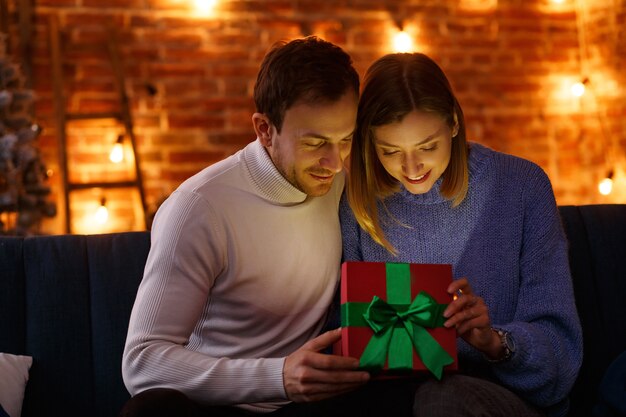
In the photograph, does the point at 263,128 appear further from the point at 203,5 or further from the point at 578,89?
the point at 578,89

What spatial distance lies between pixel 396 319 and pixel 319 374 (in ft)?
0.54

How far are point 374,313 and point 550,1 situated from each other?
3.66m

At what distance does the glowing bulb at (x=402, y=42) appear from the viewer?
4.46 metres

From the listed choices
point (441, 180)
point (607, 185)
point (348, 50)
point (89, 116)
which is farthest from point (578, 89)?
point (441, 180)

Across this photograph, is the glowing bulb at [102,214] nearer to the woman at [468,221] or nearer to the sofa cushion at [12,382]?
the sofa cushion at [12,382]

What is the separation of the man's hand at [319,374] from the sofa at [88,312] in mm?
698

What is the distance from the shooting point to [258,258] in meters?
1.78

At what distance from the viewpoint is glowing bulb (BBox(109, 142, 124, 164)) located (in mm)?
4023

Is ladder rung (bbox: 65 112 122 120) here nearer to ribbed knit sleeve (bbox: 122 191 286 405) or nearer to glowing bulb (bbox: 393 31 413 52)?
glowing bulb (bbox: 393 31 413 52)

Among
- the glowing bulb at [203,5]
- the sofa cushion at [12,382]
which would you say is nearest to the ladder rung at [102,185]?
the glowing bulb at [203,5]

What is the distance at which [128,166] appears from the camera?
4078 mm

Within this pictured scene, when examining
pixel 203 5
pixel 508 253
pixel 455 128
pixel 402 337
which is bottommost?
pixel 402 337

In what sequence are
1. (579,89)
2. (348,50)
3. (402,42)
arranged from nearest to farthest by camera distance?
1. (348,50)
2. (402,42)
3. (579,89)

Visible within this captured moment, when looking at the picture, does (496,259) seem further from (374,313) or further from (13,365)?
(13,365)
